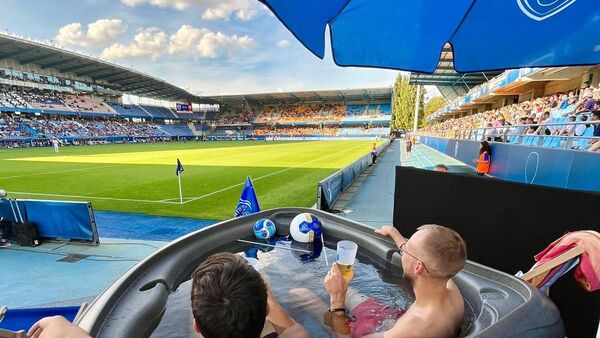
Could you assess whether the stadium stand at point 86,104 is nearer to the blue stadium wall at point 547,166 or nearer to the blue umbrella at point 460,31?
the blue stadium wall at point 547,166

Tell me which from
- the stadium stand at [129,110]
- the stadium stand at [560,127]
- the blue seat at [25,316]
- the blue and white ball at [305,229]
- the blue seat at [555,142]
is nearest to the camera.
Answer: the blue seat at [25,316]

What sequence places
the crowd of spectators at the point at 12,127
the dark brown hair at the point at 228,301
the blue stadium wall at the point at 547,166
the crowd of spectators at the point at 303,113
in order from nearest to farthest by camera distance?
the dark brown hair at the point at 228,301 → the blue stadium wall at the point at 547,166 → the crowd of spectators at the point at 12,127 → the crowd of spectators at the point at 303,113

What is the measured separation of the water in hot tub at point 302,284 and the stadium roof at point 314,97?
6546 cm

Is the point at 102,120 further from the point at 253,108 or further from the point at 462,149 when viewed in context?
the point at 462,149

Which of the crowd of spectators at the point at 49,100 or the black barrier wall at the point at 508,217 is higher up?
the crowd of spectators at the point at 49,100

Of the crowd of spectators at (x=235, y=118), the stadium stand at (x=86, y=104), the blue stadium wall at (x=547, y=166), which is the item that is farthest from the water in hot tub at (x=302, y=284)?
the crowd of spectators at (x=235, y=118)

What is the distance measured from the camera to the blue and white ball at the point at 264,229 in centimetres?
405

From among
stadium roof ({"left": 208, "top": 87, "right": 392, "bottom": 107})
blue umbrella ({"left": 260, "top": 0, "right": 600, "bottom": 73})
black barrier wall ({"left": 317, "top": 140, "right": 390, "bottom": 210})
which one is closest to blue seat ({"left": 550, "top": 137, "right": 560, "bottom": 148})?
black barrier wall ({"left": 317, "top": 140, "right": 390, "bottom": 210})

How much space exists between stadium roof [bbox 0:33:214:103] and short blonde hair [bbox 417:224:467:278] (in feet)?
171

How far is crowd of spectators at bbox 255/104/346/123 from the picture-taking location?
7256cm

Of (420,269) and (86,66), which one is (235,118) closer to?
(86,66)

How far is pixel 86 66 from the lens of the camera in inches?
1949

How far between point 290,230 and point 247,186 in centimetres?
161

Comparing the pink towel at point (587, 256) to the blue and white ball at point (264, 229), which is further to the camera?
the blue and white ball at point (264, 229)
